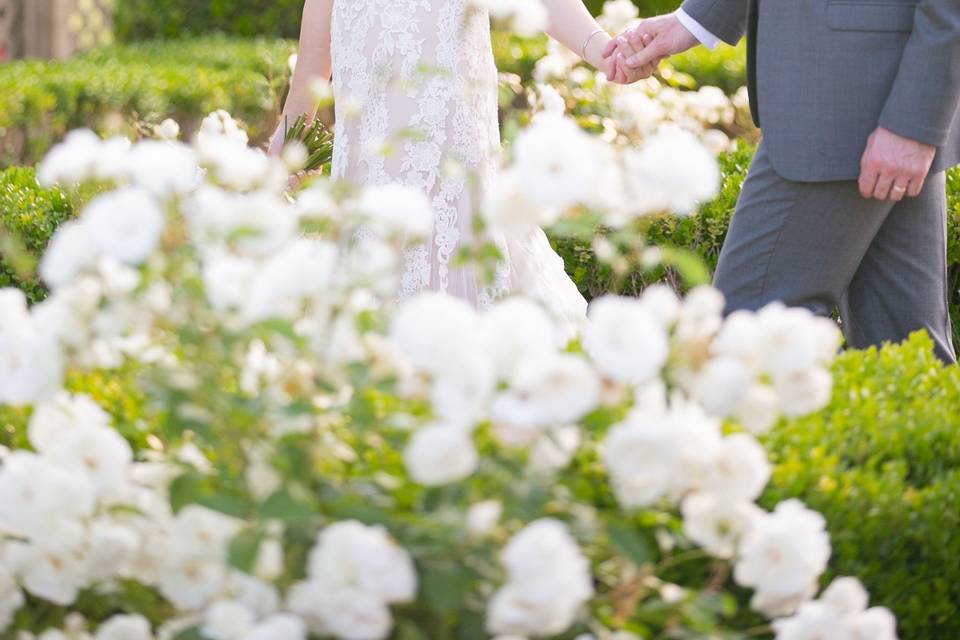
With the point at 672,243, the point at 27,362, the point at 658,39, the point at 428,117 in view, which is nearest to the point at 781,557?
the point at 27,362

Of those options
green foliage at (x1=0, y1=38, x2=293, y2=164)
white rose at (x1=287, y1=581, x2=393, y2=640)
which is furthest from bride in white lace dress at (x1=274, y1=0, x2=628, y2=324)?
green foliage at (x1=0, y1=38, x2=293, y2=164)

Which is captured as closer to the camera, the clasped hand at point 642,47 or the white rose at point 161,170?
the white rose at point 161,170

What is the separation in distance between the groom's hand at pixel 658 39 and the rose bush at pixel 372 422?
2066mm

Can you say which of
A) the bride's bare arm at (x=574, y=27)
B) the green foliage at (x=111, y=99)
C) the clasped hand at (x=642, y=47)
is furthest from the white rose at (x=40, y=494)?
the green foliage at (x=111, y=99)

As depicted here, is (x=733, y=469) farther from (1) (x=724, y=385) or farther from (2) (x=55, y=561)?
(2) (x=55, y=561)

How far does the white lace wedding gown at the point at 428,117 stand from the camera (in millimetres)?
3477

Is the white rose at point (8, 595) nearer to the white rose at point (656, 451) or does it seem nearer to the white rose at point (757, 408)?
the white rose at point (656, 451)

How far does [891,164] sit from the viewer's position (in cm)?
312

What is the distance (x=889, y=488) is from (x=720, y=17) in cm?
182

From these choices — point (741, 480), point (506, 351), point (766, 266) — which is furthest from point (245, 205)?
Answer: point (766, 266)

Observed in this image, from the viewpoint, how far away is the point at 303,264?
1661mm

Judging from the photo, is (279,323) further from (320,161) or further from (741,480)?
(320,161)

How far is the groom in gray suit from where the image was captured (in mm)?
3096

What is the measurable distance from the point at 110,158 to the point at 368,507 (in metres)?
0.52
